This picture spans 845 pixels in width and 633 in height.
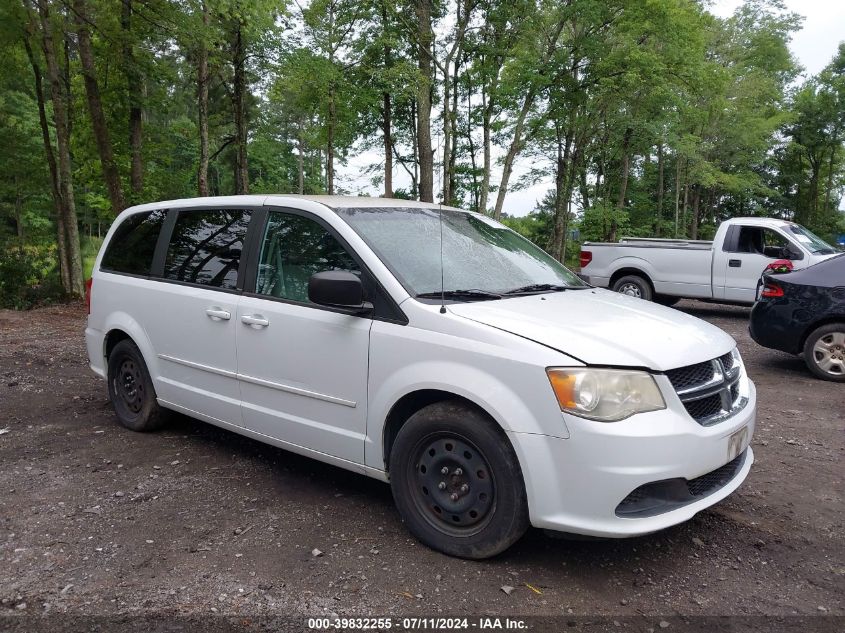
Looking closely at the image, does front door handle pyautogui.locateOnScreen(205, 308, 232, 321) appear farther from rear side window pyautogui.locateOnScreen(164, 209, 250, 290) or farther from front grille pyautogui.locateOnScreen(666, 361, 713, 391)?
front grille pyautogui.locateOnScreen(666, 361, 713, 391)

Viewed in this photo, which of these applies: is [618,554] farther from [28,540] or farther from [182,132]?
[182,132]

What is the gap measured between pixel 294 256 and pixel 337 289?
2.68 ft

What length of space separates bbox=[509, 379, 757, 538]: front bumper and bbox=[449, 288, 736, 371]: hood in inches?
10.6

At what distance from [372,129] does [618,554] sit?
78.6ft

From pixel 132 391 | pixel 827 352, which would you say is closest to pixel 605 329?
pixel 132 391

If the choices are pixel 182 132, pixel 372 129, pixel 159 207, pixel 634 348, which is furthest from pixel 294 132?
pixel 634 348

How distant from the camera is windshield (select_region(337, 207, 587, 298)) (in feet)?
11.7

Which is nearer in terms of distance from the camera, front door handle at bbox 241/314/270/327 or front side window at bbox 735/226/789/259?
front door handle at bbox 241/314/270/327

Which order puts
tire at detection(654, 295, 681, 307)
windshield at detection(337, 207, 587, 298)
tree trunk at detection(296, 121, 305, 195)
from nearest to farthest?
1. windshield at detection(337, 207, 587, 298)
2. tire at detection(654, 295, 681, 307)
3. tree trunk at detection(296, 121, 305, 195)

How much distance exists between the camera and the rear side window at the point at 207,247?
432 cm

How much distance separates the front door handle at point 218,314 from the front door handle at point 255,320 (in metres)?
0.16

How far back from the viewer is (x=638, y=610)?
9.03ft

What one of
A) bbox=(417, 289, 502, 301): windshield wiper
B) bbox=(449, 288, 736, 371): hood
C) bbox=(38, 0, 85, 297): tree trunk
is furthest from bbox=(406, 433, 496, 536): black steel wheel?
bbox=(38, 0, 85, 297): tree trunk

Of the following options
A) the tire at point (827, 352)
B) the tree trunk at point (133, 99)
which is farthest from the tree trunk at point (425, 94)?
the tire at point (827, 352)
